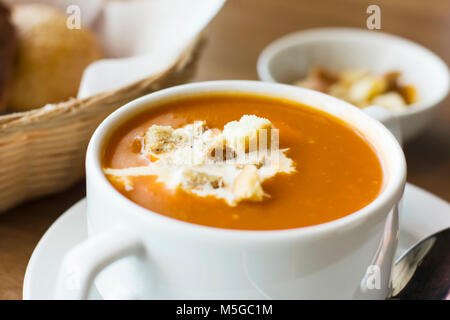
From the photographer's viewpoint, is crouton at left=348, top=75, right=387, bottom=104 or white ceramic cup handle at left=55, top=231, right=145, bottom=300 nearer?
white ceramic cup handle at left=55, top=231, right=145, bottom=300

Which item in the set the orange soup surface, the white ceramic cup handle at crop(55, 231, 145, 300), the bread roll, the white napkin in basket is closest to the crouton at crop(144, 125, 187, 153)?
the orange soup surface

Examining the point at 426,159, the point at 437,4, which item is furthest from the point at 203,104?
the point at 437,4

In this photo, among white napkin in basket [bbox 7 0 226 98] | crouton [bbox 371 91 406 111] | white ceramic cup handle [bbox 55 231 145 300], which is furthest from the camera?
crouton [bbox 371 91 406 111]

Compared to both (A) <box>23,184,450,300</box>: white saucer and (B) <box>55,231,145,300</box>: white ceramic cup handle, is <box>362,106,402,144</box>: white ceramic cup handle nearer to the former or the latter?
(A) <box>23,184,450,300</box>: white saucer

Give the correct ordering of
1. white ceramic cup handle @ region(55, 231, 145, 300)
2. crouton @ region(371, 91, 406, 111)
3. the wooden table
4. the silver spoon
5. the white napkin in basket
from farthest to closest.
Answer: crouton @ region(371, 91, 406, 111)
the white napkin in basket
the wooden table
the silver spoon
white ceramic cup handle @ region(55, 231, 145, 300)

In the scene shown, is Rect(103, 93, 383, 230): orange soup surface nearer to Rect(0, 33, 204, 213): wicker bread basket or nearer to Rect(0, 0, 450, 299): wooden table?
Rect(0, 33, 204, 213): wicker bread basket

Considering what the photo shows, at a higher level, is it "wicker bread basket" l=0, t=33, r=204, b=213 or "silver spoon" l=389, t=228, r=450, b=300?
"wicker bread basket" l=0, t=33, r=204, b=213

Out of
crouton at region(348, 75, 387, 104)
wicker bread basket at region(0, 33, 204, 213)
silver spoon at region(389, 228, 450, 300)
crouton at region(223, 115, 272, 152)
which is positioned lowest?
silver spoon at region(389, 228, 450, 300)

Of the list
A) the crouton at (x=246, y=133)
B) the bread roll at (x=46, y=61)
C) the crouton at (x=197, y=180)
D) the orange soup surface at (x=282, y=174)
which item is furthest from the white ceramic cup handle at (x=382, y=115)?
the bread roll at (x=46, y=61)
